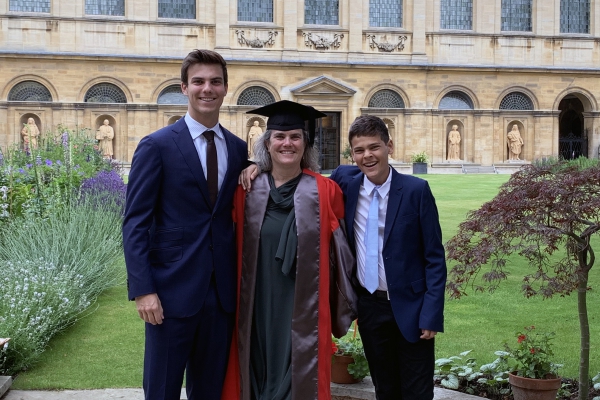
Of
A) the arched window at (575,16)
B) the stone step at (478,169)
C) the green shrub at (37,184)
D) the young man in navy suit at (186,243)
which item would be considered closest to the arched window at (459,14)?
the arched window at (575,16)

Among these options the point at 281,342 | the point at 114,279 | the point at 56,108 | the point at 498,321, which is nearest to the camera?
the point at 281,342

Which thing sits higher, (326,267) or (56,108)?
(56,108)

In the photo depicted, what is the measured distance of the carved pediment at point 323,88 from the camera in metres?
34.2

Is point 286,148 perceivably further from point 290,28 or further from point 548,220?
point 290,28

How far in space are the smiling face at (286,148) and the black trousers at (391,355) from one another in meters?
0.85

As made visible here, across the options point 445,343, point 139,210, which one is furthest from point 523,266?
point 139,210

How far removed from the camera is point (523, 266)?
11477 millimetres

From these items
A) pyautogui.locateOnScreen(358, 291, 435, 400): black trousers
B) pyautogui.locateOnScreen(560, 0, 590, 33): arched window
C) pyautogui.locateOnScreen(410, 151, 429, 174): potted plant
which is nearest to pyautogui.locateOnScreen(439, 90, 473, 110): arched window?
pyautogui.locateOnScreen(410, 151, 429, 174): potted plant

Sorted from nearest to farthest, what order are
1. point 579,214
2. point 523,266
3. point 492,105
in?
point 579,214, point 523,266, point 492,105

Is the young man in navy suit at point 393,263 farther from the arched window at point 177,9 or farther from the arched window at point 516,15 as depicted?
the arched window at point 516,15

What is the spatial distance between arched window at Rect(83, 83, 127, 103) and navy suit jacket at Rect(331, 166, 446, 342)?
30.6 metres

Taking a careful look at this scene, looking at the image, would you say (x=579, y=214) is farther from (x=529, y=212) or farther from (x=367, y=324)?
(x=367, y=324)

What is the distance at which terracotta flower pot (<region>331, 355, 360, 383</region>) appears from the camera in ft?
18.0

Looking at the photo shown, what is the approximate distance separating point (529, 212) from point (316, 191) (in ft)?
5.94
